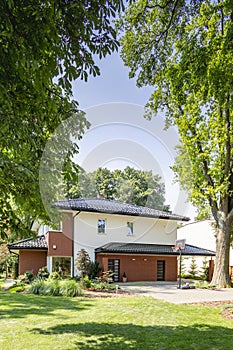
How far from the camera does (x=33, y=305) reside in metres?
10.9

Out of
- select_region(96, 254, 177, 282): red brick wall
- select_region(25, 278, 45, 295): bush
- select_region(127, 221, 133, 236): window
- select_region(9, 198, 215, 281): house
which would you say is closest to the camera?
select_region(25, 278, 45, 295): bush

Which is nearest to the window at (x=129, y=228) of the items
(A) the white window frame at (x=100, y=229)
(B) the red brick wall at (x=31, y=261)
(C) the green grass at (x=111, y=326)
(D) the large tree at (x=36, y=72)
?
(A) the white window frame at (x=100, y=229)

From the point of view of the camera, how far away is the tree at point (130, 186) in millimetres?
43688

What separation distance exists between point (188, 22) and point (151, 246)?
16472mm

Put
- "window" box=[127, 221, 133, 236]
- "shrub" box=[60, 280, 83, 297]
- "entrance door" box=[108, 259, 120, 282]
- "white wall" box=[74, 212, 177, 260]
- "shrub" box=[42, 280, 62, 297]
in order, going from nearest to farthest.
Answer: "shrub" box=[60, 280, 83, 297] → "shrub" box=[42, 280, 62, 297] → "white wall" box=[74, 212, 177, 260] → "entrance door" box=[108, 259, 120, 282] → "window" box=[127, 221, 133, 236]

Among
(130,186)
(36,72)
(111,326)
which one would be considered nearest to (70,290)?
(111,326)

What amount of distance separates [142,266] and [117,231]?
3010mm

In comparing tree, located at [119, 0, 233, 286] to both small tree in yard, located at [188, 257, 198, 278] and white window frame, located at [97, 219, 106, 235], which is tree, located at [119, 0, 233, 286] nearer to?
white window frame, located at [97, 219, 106, 235]

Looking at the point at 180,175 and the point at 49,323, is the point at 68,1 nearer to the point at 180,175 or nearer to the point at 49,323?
the point at 49,323

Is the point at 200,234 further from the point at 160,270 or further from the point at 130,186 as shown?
the point at 160,270

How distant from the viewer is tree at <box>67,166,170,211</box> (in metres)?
43.7

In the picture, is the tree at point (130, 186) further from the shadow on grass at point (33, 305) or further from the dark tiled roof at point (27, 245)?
the shadow on grass at point (33, 305)

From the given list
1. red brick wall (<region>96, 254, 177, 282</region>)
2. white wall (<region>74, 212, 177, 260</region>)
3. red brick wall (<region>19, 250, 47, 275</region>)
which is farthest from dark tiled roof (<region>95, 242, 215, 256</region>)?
red brick wall (<region>19, 250, 47, 275</region>)

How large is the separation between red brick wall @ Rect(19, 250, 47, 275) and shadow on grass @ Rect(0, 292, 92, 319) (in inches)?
321
